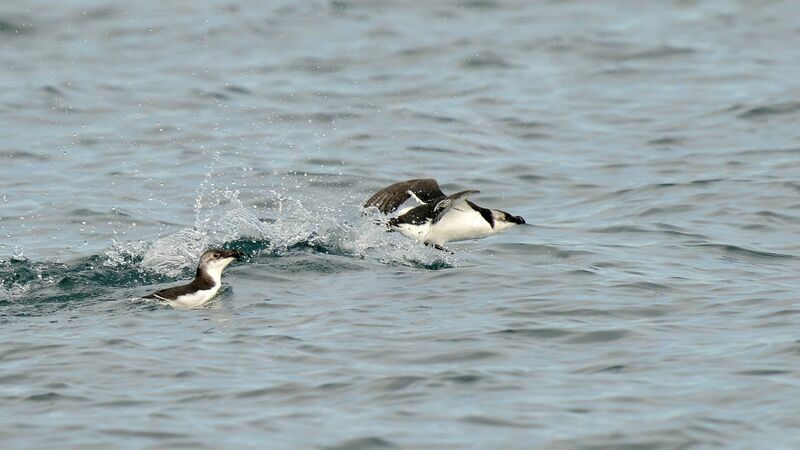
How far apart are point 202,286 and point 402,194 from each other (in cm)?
284

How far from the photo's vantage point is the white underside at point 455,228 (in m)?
14.8

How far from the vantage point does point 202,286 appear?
1293 centimetres

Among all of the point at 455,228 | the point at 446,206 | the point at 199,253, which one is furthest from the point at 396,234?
the point at 199,253

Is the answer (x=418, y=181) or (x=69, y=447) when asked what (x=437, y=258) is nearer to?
(x=418, y=181)

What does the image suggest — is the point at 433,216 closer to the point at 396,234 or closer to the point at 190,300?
the point at 396,234

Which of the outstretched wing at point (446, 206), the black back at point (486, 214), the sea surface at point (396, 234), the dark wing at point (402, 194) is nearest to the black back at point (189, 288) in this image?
the sea surface at point (396, 234)

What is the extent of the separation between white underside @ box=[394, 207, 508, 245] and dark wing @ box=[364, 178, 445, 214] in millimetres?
286

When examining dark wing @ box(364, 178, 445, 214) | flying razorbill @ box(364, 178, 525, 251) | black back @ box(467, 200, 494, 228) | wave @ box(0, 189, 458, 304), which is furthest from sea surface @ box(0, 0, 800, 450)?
dark wing @ box(364, 178, 445, 214)

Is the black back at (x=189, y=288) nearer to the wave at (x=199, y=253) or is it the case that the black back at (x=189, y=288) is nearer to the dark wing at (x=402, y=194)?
the wave at (x=199, y=253)

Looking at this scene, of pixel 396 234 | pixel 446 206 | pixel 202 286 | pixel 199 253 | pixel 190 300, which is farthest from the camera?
pixel 396 234

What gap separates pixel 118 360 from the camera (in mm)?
10828

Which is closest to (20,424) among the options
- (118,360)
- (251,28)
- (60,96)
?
(118,360)

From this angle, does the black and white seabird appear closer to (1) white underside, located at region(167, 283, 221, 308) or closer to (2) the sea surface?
(1) white underside, located at region(167, 283, 221, 308)

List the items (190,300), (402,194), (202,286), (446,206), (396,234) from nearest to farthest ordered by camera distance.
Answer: (190,300), (202,286), (446,206), (402,194), (396,234)
